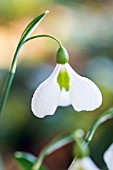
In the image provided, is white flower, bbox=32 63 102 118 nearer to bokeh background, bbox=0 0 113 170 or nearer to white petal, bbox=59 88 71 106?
white petal, bbox=59 88 71 106

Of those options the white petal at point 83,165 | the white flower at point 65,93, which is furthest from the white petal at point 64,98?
the white petal at point 83,165

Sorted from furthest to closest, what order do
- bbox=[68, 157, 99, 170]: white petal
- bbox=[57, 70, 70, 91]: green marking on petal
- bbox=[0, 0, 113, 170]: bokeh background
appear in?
bbox=[0, 0, 113, 170]: bokeh background < bbox=[57, 70, 70, 91]: green marking on petal < bbox=[68, 157, 99, 170]: white petal

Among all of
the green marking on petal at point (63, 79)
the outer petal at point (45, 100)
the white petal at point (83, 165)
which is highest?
the green marking on petal at point (63, 79)

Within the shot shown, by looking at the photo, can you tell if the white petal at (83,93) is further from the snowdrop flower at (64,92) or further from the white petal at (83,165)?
the white petal at (83,165)

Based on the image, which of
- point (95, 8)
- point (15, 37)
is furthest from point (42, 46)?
point (95, 8)

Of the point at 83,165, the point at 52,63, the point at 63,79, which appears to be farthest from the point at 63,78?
the point at 52,63

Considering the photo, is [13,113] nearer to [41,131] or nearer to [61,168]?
[41,131]

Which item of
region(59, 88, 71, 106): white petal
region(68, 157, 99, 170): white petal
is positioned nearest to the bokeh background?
region(59, 88, 71, 106): white petal

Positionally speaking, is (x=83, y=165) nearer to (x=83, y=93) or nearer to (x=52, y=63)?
(x=83, y=93)
